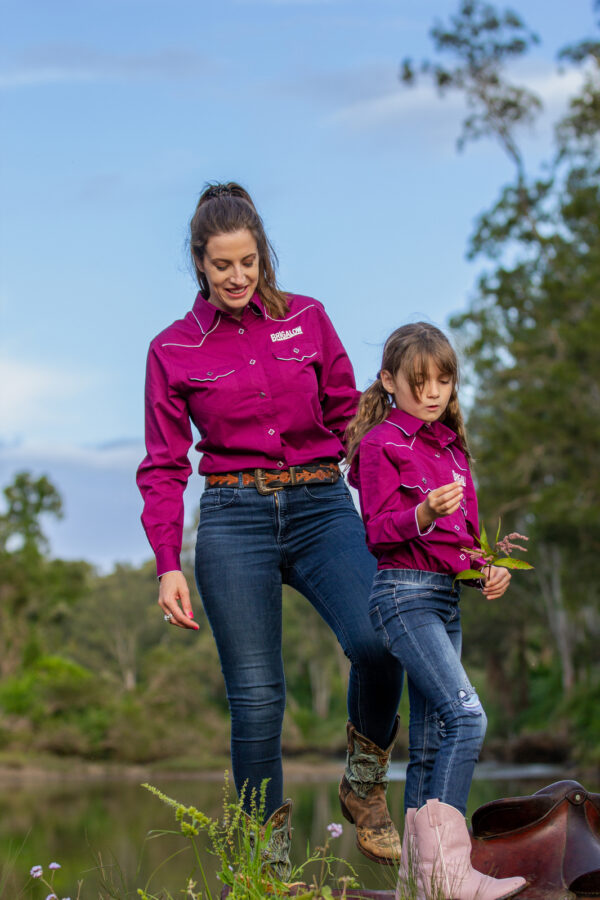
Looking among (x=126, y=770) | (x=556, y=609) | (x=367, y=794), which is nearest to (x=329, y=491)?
(x=367, y=794)

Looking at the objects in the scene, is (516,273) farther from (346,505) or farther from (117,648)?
(117,648)

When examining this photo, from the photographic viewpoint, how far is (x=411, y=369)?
3223 mm

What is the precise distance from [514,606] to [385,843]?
30.7 m

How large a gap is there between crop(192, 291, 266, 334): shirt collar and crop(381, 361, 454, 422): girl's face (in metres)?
0.62

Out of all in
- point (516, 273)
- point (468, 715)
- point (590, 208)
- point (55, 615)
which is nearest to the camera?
point (468, 715)

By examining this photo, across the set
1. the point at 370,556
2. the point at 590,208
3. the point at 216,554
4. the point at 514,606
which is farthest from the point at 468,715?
the point at 514,606

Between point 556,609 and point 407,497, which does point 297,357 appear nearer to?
point 407,497

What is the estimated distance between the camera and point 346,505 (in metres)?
3.58

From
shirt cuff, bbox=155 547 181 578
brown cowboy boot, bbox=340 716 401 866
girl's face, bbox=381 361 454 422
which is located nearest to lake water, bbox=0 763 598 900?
brown cowboy boot, bbox=340 716 401 866

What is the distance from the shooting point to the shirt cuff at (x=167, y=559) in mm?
3479

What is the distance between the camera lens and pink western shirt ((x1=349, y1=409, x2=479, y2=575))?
306 centimetres

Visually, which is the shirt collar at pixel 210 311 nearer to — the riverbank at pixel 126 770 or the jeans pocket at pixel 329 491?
the jeans pocket at pixel 329 491

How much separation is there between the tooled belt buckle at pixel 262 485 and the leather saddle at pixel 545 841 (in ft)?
3.68

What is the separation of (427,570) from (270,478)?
2.15 feet
